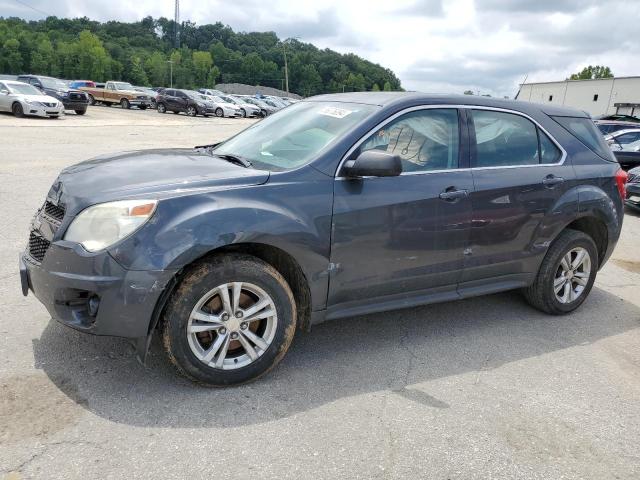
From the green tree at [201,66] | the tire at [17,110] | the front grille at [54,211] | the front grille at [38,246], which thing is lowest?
the front grille at [38,246]

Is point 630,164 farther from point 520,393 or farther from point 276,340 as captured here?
point 276,340

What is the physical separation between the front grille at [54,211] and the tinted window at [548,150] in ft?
12.0

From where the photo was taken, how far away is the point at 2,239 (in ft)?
19.0

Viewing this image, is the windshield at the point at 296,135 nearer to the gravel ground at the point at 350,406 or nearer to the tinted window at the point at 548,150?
the gravel ground at the point at 350,406

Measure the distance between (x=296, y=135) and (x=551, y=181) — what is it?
214 cm

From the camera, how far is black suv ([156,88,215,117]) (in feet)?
123

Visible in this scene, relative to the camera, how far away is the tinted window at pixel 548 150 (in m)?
4.59

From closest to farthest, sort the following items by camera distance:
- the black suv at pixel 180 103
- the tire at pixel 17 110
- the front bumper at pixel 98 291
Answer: the front bumper at pixel 98 291, the tire at pixel 17 110, the black suv at pixel 180 103

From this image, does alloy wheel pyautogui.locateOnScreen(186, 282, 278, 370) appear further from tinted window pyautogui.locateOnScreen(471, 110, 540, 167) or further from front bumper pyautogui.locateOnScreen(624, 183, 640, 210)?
front bumper pyautogui.locateOnScreen(624, 183, 640, 210)

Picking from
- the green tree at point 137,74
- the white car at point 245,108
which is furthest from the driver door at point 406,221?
the green tree at point 137,74

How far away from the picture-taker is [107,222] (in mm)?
3027

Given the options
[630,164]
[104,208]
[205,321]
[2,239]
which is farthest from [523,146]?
[630,164]

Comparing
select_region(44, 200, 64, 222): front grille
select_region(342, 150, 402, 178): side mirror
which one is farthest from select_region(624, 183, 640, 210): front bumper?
select_region(44, 200, 64, 222): front grille

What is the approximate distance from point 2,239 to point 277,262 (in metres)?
3.83
